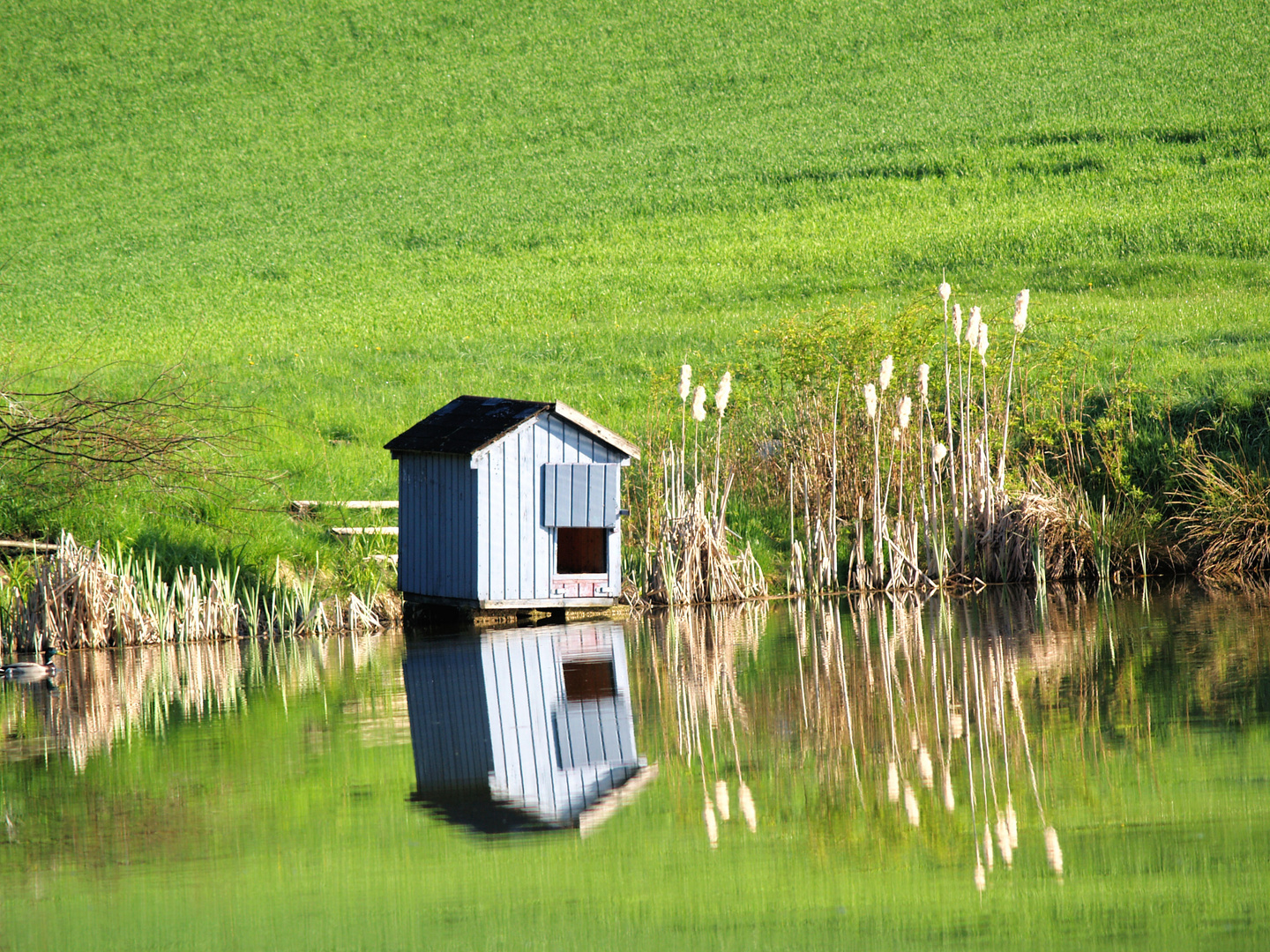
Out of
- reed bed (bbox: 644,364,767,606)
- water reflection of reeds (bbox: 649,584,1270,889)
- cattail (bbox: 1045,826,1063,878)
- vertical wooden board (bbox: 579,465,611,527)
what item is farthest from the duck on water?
cattail (bbox: 1045,826,1063,878)

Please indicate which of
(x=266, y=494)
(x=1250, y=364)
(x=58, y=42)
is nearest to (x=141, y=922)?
(x=266, y=494)

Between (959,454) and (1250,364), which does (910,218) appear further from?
(959,454)

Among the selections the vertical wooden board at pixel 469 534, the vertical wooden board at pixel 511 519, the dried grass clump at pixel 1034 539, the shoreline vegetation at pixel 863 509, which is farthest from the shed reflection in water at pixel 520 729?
the dried grass clump at pixel 1034 539

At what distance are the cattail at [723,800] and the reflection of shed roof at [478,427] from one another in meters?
7.54

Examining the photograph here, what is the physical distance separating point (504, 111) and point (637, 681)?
3841cm

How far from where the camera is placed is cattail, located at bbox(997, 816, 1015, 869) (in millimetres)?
6434

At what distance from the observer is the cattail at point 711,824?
274 inches

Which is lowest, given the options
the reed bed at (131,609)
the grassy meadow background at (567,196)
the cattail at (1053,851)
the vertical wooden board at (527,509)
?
the cattail at (1053,851)

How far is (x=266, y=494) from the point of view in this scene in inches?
736

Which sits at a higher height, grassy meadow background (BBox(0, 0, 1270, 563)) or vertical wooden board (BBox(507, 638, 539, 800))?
grassy meadow background (BBox(0, 0, 1270, 563))

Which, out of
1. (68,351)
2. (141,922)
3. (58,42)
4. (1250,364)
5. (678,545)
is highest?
(58,42)

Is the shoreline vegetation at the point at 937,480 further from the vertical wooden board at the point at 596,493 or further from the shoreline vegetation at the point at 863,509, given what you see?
the vertical wooden board at the point at 596,493

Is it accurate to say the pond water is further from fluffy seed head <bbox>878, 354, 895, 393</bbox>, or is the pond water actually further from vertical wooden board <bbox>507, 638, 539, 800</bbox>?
fluffy seed head <bbox>878, 354, 895, 393</bbox>

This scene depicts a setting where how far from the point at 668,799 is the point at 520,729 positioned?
2256 millimetres
